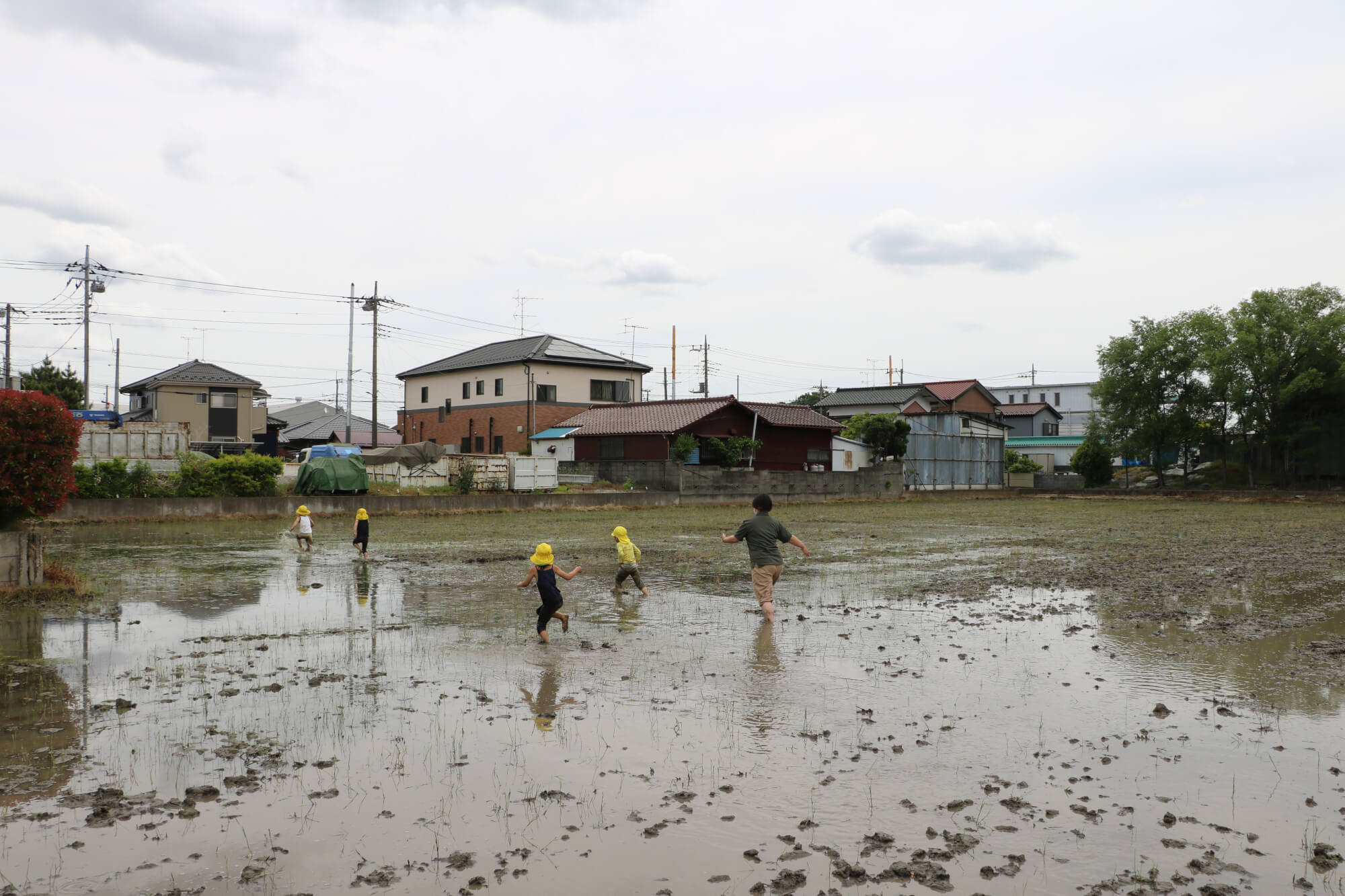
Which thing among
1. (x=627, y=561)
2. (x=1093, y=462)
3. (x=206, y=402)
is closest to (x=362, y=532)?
(x=627, y=561)

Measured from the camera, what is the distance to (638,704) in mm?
7180

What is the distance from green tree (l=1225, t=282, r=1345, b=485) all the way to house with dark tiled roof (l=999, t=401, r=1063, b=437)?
28.5m

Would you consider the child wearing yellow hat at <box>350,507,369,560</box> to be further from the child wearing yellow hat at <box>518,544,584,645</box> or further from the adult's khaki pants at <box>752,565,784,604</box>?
the adult's khaki pants at <box>752,565,784,604</box>

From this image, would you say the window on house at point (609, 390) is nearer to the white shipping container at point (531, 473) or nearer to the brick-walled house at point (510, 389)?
the brick-walled house at point (510, 389)

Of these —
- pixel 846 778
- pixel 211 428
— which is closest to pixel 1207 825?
pixel 846 778

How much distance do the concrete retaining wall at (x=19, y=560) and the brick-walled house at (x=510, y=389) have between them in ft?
132

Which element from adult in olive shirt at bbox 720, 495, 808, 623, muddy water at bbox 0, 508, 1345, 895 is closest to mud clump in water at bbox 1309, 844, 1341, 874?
muddy water at bbox 0, 508, 1345, 895

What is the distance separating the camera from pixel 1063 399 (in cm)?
8725

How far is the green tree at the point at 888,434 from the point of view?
47.1 meters

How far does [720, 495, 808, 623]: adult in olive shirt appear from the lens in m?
11.0

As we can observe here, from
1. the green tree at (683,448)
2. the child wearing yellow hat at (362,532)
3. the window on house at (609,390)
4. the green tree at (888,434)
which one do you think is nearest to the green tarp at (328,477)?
the green tree at (683,448)

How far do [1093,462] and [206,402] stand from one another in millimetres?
53376

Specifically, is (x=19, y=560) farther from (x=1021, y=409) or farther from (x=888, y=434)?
(x=1021, y=409)

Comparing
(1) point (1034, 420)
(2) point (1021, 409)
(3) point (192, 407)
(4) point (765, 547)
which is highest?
(2) point (1021, 409)
